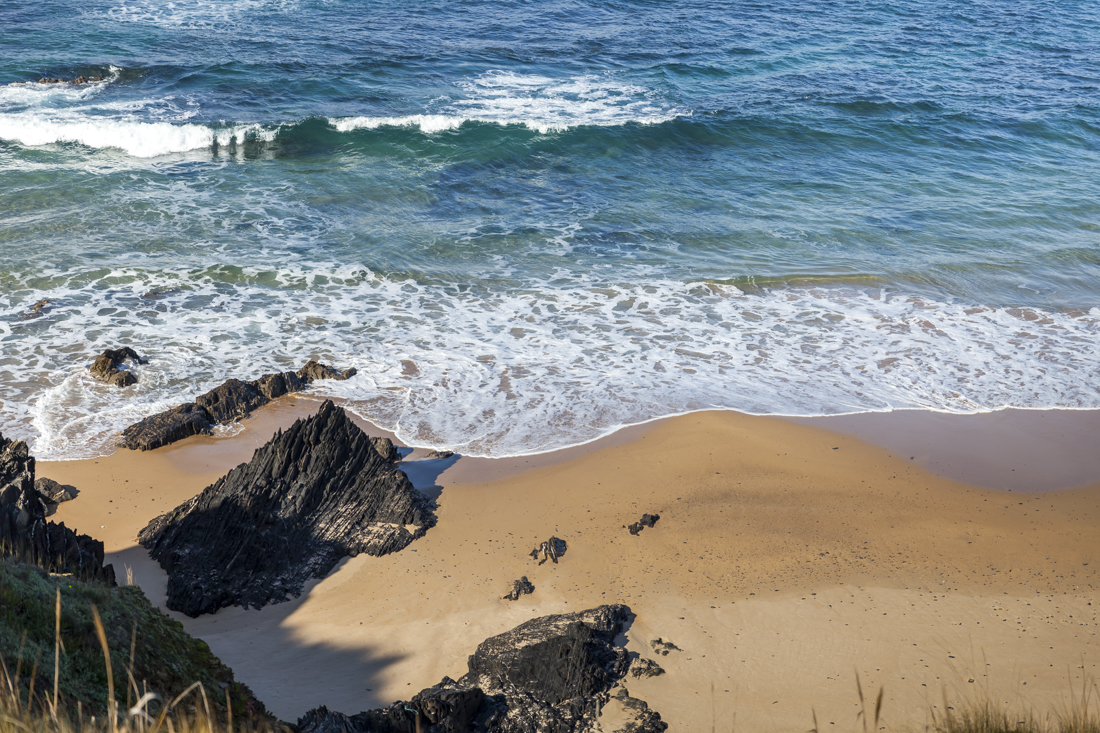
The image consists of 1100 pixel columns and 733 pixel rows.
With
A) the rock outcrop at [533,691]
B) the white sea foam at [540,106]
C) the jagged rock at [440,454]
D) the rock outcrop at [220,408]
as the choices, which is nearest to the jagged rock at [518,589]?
the rock outcrop at [533,691]

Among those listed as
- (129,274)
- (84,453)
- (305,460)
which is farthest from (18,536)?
(129,274)

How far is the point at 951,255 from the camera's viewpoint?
14180mm

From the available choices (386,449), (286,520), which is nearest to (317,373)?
(386,449)

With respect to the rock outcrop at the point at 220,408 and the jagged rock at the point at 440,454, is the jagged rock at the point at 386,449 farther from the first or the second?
the jagged rock at the point at 440,454

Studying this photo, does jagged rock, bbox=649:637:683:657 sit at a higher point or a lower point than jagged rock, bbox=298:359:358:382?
lower

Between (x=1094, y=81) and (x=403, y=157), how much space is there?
76.9 ft

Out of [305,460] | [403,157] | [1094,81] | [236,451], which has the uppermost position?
[1094,81]

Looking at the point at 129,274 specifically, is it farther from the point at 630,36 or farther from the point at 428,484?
the point at 630,36

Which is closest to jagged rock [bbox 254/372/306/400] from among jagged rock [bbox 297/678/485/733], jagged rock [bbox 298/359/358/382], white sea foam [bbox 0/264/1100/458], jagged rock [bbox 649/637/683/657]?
jagged rock [bbox 298/359/358/382]

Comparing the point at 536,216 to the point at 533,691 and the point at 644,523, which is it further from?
the point at 533,691

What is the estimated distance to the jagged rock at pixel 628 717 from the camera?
4.60m

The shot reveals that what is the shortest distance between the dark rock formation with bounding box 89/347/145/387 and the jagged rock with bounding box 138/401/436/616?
310 cm

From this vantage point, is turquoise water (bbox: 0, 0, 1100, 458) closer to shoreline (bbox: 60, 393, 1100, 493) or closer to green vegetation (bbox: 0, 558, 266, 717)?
shoreline (bbox: 60, 393, 1100, 493)

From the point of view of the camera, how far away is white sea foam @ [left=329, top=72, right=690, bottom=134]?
20109mm
